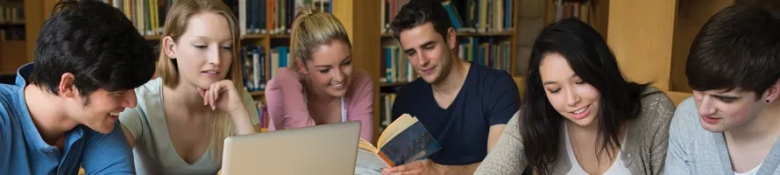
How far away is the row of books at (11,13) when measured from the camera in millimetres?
3115

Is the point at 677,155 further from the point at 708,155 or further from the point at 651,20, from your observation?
the point at 651,20

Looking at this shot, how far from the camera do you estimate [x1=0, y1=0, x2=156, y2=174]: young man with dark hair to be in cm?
118

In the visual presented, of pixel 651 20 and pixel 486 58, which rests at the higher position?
pixel 651 20

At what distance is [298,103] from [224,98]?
337 mm

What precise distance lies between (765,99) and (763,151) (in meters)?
0.15

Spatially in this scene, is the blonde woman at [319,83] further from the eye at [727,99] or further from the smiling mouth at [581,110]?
the eye at [727,99]

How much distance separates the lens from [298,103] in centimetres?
202

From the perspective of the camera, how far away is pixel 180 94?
1.71 m

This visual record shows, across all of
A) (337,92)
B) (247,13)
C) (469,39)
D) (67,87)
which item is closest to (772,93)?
(337,92)

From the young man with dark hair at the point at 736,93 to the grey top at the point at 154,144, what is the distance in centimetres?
107

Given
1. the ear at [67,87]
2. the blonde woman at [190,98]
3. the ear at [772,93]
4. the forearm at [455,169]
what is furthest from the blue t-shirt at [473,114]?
the ear at [67,87]

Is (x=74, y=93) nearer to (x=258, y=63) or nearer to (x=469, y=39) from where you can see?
(x=258, y=63)

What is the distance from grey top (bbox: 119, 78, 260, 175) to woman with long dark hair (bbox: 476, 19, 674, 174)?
26.5 inches

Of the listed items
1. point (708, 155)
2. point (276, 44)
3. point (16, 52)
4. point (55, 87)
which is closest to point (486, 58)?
point (276, 44)
